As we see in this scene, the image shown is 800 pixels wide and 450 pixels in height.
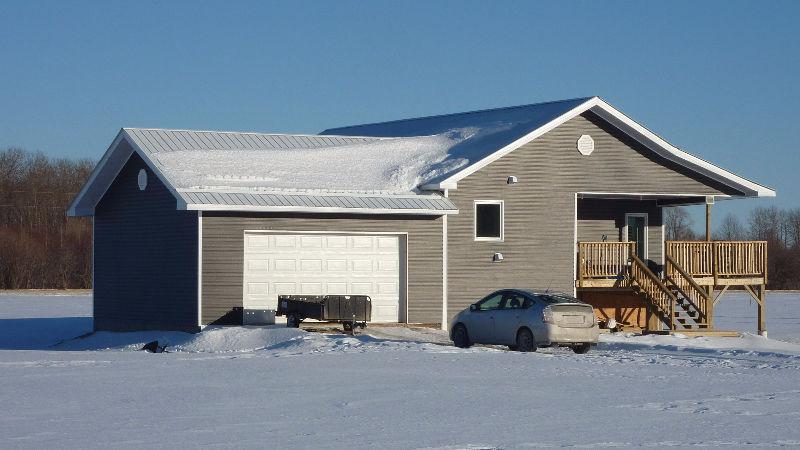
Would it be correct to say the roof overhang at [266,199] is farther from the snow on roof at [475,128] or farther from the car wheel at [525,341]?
the car wheel at [525,341]

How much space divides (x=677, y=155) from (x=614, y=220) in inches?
128

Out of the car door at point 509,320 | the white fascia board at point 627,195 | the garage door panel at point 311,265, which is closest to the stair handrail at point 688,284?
the white fascia board at point 627,195

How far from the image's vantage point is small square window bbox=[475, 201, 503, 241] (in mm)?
35438

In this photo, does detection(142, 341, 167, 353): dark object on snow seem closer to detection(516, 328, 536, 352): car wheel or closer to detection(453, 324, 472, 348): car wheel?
detection(453, 324, 472, 348): car wheel

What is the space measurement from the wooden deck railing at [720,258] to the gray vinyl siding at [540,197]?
1828mm

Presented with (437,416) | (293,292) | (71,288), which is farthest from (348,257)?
(71,288)

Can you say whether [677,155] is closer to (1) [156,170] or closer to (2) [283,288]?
(2) [283,288]

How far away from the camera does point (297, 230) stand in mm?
32250

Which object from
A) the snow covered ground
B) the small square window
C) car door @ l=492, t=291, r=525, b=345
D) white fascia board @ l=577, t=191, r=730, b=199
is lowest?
the snow covered ground

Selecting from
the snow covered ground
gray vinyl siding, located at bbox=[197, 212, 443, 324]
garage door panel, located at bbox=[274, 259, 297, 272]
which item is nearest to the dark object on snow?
the snow covered ground

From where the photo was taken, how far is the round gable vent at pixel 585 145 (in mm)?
36625

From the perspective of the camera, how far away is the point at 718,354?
91.8ft

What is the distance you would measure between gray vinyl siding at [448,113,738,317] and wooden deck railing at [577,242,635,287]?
1.04 feet

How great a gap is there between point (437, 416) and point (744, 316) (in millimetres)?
38313
